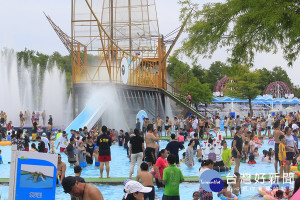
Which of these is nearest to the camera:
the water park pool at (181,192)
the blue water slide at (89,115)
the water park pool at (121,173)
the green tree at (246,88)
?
the water park pool at (181,192)

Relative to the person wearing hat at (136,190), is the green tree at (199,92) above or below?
above

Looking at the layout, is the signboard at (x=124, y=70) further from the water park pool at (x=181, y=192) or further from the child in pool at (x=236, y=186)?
the child in pool at (x=236, y=186)

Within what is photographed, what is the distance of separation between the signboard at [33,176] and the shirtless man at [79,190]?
1386 mm

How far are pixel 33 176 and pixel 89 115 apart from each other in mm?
21815

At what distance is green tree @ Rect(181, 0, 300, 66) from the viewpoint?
10.7m

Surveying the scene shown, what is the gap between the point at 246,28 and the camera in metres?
11.5

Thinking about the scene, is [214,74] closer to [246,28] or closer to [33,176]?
[246,28]

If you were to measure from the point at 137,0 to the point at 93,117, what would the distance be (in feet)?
67.6

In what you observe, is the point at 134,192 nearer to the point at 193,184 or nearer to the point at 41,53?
the point at 193,184

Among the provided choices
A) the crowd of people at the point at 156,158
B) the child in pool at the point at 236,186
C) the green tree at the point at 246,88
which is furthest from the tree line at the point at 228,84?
the child in pool at the point at 236,186

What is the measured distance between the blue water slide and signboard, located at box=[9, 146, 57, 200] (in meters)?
19.6

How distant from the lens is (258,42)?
12.2 metres

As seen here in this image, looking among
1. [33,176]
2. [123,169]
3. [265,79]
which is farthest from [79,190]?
[265,79]

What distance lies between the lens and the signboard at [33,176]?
6207mm
